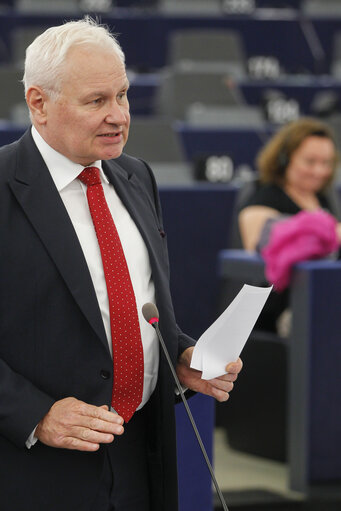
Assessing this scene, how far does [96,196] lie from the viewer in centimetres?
151

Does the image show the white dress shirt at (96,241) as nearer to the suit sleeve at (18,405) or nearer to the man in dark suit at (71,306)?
the man in dark suit at (71,306)

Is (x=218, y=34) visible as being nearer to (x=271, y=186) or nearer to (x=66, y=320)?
(x=271, y=186)

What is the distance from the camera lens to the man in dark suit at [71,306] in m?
1.42

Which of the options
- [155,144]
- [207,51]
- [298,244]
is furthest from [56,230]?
[207,51]

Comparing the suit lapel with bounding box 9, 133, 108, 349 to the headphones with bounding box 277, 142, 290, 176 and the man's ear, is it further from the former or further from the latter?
the headphones with bounding box 277, 142, 290, 176

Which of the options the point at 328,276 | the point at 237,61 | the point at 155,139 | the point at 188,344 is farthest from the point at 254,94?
the point at 188,344

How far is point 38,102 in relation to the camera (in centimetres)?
146

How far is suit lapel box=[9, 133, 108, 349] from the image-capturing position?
1.43 m

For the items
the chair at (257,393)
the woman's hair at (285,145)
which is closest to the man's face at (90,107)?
the chair at (257,393)

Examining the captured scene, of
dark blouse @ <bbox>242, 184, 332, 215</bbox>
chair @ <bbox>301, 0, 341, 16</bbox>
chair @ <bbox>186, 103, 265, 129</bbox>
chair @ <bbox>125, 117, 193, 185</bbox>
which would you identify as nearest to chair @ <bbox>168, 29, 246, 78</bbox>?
chair @ <bbox>186, 103, 265, 129</bbox>

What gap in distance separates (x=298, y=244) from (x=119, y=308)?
5.36ft

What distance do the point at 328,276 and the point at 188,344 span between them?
4.81 ft

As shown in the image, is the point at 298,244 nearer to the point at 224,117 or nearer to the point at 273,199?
the point at 273,199

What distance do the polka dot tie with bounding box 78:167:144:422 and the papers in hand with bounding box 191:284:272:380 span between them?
9cm
